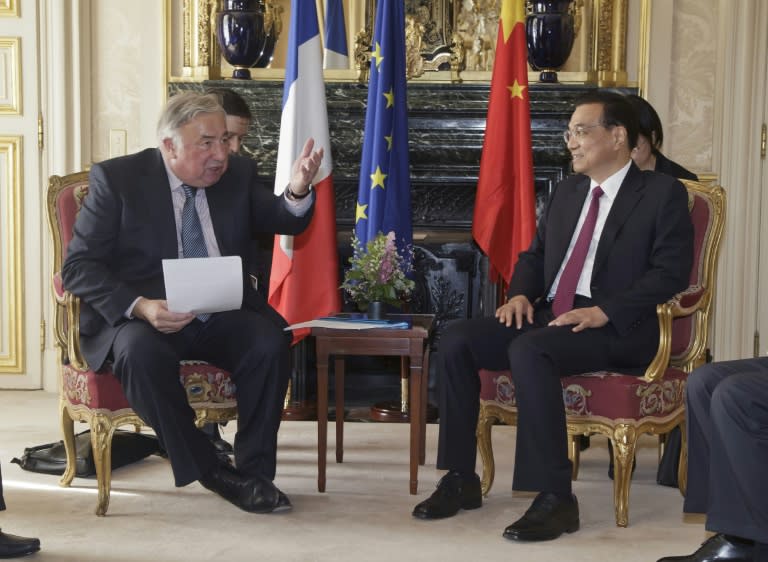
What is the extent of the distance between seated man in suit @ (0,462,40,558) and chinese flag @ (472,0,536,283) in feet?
8.12

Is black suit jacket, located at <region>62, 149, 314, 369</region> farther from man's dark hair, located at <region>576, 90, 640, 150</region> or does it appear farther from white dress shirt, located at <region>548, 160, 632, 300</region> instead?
man's dark hair, located at <region>576, 90, 640, 150</region>

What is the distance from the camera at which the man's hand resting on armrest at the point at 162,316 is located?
3416 mm

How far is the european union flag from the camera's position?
480 cm

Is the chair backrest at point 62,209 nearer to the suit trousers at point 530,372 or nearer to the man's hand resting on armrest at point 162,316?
the man's hand resting on armrest at point 162,316

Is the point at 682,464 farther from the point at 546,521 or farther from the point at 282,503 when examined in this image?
the point at 282,503

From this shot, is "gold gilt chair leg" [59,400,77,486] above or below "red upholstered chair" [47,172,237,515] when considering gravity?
below

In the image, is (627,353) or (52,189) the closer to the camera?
(627,353)

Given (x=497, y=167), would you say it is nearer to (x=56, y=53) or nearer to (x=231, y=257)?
(x=231, y=257)

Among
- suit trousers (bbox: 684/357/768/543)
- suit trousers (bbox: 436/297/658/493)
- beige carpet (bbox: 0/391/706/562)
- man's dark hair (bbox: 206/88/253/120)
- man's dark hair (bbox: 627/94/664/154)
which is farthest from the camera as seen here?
man's dark hair (bbox: 206/88/253/120)

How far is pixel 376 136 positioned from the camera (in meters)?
4.81

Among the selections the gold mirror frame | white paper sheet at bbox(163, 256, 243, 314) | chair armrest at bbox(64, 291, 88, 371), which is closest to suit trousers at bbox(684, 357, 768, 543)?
white paper sheet at bbox(163, 256, 243, 314)

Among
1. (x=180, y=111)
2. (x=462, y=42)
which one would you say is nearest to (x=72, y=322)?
(x=180, y=111)

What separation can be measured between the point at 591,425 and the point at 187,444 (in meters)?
1.31

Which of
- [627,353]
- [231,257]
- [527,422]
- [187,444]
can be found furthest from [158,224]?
[627,353]
